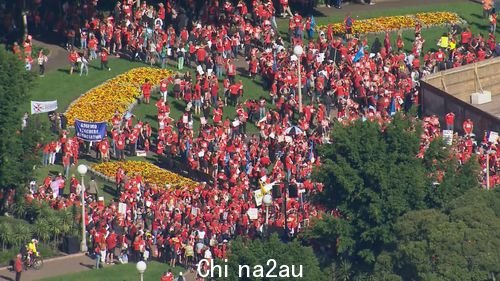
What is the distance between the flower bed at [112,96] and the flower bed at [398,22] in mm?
10783

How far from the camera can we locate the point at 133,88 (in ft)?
399

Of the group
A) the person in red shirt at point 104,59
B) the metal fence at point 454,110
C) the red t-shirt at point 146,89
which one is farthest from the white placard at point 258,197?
the person in red shirt at point 104,59

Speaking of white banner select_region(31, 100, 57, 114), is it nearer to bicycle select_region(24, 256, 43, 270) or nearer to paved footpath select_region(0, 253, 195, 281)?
paved footpath select_region(0, 253, 195, 281)

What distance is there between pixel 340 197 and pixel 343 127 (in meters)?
3.21

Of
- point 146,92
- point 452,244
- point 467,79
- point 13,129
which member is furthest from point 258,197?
point 467,79

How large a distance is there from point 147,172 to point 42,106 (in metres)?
6.52

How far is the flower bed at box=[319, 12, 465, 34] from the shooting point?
12938 cm

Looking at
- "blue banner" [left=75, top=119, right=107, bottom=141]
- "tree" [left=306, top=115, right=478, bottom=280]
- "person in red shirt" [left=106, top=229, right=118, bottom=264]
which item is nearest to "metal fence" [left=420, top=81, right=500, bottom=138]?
"tree" [left=306, top=115, right=478, bottom=280]

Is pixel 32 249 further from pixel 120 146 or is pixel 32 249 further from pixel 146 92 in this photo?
pixel 146 92

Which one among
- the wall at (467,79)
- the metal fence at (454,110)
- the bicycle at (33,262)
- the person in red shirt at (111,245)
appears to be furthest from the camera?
the wall at (467,79)

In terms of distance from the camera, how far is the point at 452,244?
95875mm

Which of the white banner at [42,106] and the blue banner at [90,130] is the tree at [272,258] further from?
the white banner at [42,106]

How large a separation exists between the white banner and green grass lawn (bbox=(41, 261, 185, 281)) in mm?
13986

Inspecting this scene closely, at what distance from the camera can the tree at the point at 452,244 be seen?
9544cm
